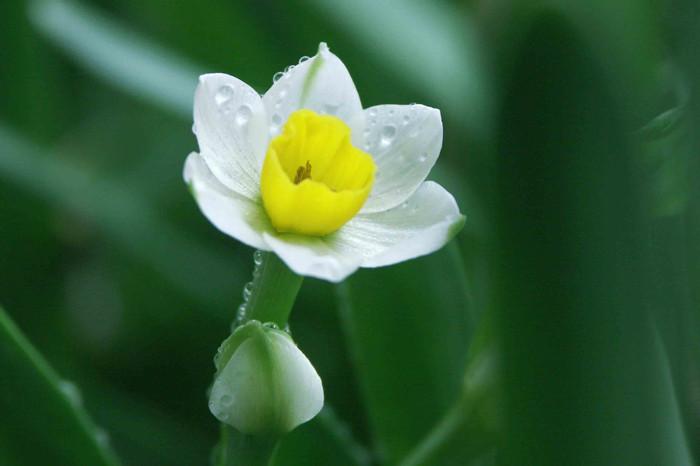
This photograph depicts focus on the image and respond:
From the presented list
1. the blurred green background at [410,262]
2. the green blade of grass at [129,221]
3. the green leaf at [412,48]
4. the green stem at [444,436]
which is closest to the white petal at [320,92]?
the blurred green background at [410,262]

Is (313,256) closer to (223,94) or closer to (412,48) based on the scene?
(223,94)

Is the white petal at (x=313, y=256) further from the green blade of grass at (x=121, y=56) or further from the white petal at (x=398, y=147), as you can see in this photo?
the green blade of grass at (x=121, y=56)

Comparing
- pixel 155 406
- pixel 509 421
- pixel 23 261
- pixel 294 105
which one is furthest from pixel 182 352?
pixel 509 421

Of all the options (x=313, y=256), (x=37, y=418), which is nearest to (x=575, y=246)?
(x=313, y=256)

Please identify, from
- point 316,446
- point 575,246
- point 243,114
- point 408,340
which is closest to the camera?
point 575,246

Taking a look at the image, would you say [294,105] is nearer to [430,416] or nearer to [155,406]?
[430,416]

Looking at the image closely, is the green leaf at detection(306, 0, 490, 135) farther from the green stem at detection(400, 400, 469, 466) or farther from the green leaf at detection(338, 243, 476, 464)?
the green stem at detection(400, 400, 469, 466)
